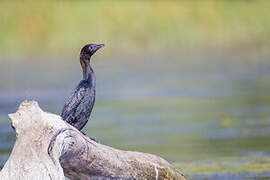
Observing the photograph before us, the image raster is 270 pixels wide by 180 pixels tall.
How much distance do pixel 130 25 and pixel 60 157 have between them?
101ft

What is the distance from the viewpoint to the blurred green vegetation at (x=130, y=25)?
121 feet

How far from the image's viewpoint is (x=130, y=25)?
38.9 metres

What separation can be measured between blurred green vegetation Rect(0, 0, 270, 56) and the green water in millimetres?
3008

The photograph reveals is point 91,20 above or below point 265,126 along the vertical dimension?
above

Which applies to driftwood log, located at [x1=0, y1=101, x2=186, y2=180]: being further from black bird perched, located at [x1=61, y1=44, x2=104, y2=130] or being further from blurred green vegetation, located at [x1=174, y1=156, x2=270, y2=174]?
blurred green vegetation, located at [x1=174, y1=156, x2=270, y2=174]

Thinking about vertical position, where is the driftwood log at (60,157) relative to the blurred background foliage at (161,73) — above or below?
below

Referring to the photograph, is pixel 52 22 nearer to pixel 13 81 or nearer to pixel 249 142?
pixel 13 81

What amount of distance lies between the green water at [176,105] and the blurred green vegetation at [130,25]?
301cm

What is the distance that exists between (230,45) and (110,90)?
13.7m

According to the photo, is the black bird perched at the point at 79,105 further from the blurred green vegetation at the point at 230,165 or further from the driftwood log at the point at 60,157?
the blurred green vegetation at the point at 230,165

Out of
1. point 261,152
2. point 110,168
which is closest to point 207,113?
point 261,152

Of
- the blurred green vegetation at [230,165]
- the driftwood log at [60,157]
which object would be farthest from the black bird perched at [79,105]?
the blurred green vegetation at [230,165]

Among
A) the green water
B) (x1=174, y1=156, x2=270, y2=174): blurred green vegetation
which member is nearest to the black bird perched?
the green water

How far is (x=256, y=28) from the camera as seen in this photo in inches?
1508
